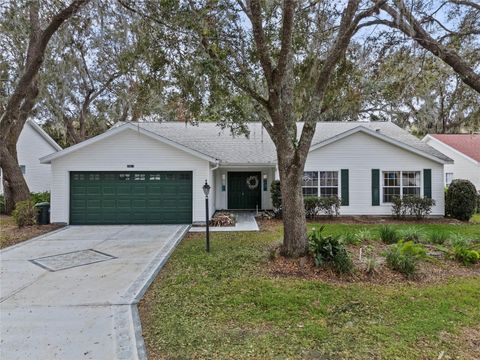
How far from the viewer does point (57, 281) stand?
5.68 m

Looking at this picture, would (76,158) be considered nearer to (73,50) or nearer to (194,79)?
(73,50)

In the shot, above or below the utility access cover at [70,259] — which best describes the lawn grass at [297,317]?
below

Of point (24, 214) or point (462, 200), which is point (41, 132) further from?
point (462, 200)

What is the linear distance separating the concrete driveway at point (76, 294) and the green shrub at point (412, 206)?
9.51 m

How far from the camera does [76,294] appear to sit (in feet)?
16.6

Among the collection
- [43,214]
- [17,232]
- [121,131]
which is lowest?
[17,232]

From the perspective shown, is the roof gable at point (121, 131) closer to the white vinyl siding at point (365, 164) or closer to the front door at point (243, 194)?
the front door at point (243, 194)

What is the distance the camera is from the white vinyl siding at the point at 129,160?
11930 mm

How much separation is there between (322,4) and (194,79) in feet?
11.1

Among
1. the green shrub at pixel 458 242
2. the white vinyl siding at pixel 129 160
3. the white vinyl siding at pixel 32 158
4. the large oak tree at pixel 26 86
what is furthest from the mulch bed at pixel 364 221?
the white vinyl siding at pixel 32 158

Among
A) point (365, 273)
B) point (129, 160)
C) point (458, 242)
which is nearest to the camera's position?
point (365, 273)

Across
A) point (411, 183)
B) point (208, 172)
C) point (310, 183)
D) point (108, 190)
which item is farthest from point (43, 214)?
point (411, 183)

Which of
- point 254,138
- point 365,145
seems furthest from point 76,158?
point 365,145

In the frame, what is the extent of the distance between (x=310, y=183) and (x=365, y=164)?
2.54 meters
